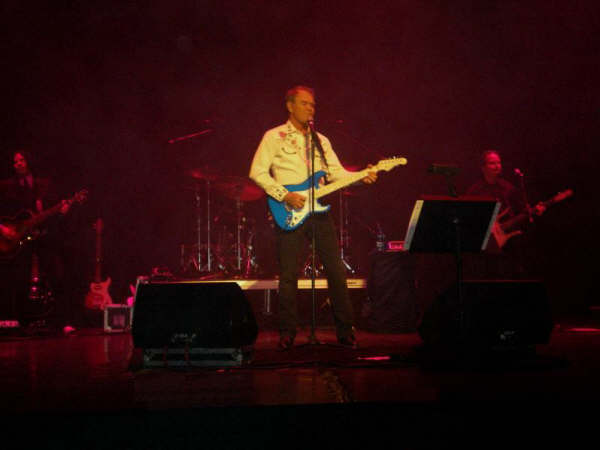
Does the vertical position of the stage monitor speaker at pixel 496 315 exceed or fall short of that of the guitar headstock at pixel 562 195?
it falls short

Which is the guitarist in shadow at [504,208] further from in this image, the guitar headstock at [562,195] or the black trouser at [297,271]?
the black trouser at [297,271]

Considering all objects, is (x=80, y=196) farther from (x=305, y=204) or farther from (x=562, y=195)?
(x=562, y=195)

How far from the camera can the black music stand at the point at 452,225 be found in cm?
368

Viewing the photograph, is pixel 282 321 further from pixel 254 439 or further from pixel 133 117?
pixel 133 117

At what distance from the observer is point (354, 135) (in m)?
8.45

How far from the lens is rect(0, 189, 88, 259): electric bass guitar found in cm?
678

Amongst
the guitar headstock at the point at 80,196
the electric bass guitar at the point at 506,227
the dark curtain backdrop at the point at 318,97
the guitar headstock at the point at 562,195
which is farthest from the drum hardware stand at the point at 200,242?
the guitar headstock at the point at 562,195

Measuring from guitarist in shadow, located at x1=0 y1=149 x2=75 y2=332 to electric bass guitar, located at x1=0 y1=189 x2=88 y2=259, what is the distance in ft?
0.04

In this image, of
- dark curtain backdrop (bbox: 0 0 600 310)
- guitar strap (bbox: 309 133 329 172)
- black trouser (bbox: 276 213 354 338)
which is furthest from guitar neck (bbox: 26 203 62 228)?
guitar strap (bbox: 309 133 329 172)

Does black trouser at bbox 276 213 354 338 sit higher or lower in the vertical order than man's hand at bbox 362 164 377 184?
lower

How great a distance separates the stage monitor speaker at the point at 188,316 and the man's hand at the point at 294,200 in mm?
1117

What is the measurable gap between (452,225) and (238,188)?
4140 mm

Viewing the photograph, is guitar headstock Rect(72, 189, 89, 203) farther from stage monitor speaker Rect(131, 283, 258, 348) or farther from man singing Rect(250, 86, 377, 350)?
stage monitor speaker Rect(131, 283, 258, 348)

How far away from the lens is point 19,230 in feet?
22.4
